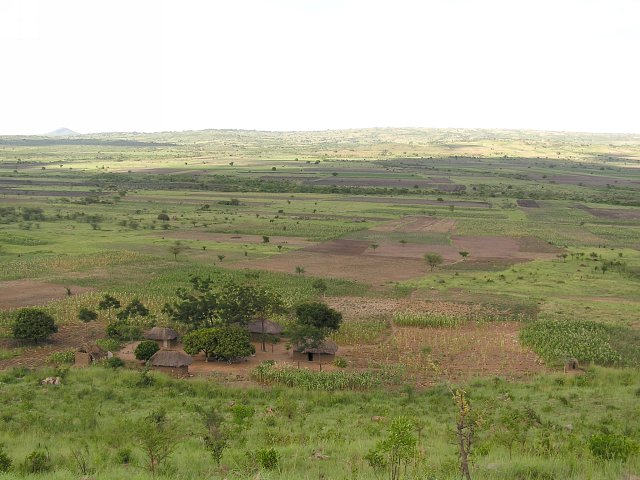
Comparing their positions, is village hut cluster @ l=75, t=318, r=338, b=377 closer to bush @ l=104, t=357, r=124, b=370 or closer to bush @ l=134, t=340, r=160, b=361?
bush @ l=134, t=340, r=160, b=361

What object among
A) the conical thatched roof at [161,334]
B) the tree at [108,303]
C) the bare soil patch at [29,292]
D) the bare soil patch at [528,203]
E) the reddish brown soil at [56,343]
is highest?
the tree at [108,303]

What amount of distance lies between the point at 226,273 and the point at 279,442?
3774 centimetres

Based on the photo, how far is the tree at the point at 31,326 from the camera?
35.8 meters

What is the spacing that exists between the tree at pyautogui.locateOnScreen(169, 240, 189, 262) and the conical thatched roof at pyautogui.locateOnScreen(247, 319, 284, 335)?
91.9ft

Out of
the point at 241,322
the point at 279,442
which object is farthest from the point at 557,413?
the point at 241,322

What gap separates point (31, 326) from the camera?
35812mm

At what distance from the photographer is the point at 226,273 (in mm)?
57406

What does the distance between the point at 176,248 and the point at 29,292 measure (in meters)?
19.4

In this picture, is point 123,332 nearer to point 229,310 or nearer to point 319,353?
point 229,310

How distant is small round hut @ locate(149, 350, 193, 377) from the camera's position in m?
31.8

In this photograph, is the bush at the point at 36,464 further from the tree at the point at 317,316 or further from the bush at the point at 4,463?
the tree at the point at 317,316

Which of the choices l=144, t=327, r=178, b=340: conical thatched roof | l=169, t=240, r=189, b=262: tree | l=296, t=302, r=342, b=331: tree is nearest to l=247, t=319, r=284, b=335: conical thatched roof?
l=296, t=302, r=342, b=331: tree

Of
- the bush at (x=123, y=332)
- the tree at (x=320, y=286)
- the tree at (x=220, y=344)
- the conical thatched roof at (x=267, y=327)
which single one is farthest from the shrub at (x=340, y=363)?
the tree at (x=320, y=286)

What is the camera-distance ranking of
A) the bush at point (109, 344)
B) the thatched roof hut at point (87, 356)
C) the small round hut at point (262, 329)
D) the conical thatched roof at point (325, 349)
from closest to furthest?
the thatched roof hut at point (87, 356) → the conical thatched roof at point (325, 349) → the bush at point (109, 344) → the small round hut at point (262, 329)
